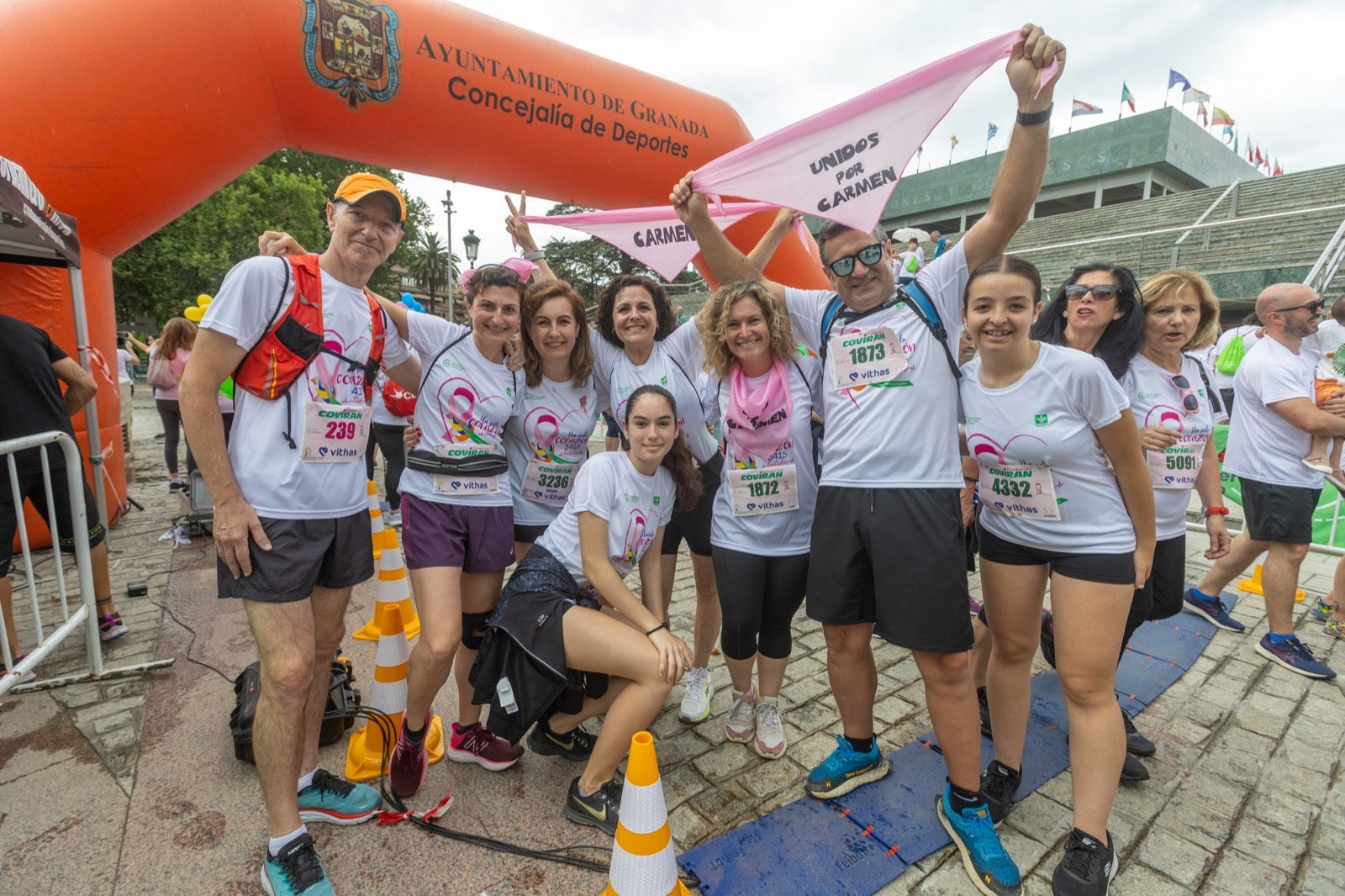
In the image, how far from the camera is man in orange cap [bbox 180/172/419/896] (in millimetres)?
1884

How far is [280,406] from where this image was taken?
1975mm

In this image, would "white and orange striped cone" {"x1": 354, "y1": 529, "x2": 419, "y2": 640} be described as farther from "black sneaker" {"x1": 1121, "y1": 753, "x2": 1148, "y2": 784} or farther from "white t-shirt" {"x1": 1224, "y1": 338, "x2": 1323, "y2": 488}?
"white t-shirt" {"x1": 1224, "y1": 338, "x2": 1323, "y2": 488}

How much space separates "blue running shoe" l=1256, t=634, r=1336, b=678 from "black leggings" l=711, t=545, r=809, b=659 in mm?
2977

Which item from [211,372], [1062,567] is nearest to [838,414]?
[1062,567]

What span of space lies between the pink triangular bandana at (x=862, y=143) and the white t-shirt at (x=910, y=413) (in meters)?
0.33

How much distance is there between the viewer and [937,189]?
38062mm

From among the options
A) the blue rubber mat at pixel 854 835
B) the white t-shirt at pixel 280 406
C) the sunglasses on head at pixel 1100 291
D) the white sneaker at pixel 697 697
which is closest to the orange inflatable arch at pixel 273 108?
the white t-shirt at pixel 280 406

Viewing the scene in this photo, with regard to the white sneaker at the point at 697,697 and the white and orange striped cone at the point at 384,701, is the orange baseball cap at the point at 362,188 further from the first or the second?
the white sneaker at the point at 697,697

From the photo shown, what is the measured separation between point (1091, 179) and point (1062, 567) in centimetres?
4015

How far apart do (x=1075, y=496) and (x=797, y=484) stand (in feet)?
3.08

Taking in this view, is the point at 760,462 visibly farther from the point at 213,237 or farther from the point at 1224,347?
the point at 213,237

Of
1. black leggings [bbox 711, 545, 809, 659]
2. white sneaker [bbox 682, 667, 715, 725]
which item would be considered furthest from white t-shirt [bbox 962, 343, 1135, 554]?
white sneaker [bbox 682, 667, 715, 725]

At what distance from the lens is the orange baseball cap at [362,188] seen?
2.11m

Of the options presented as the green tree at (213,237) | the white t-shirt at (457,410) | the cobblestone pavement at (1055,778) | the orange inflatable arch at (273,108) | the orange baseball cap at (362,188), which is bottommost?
Answer: the cobblestone pavement at (1055,778)
